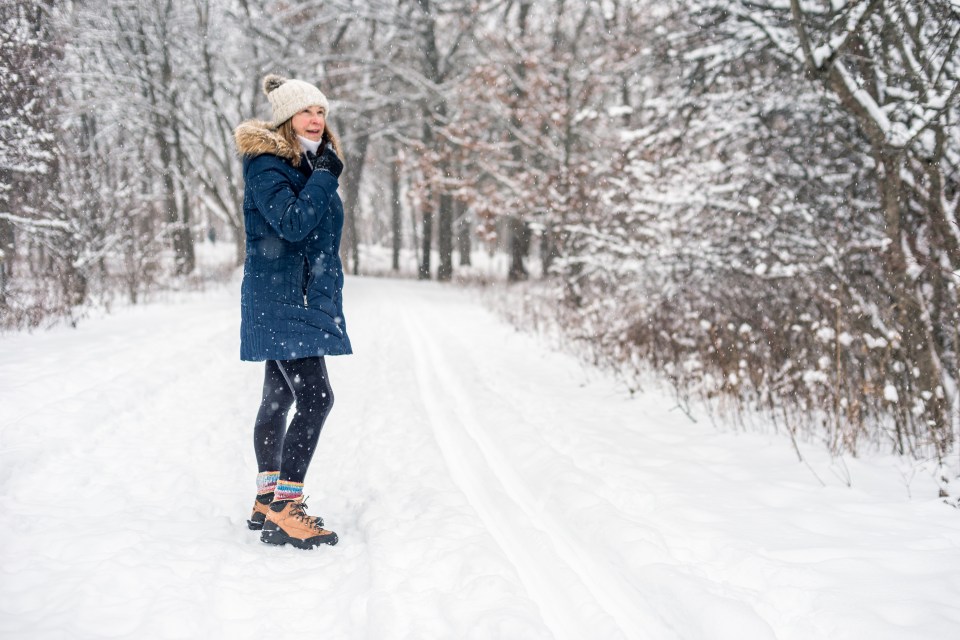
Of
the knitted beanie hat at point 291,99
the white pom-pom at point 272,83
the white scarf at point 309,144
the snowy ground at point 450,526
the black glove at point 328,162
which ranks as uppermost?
the white pom-pom at point 272,83

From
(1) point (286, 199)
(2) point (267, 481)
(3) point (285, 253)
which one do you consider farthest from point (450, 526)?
(1) point (286, 199)

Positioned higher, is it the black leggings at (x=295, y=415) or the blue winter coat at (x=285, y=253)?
the blue winter coat at (x=285, y=253)

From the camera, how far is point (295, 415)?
264cm

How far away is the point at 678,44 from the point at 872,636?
6.28 metres

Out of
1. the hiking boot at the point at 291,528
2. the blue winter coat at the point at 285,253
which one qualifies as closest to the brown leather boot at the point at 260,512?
the hiking boot at the point at 291,528

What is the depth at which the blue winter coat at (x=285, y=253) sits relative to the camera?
95.7 inches

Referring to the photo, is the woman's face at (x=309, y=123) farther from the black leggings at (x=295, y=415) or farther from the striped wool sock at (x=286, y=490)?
the striped wool sock at (x=286, y=490)

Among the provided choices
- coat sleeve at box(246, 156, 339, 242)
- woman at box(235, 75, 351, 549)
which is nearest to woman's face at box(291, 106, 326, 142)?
woman at box(235, 75, 351, 549)

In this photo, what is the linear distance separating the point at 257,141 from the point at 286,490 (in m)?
1.66

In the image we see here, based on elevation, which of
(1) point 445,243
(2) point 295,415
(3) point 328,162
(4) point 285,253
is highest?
(1) point 445,243

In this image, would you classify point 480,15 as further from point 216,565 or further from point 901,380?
point 216,565

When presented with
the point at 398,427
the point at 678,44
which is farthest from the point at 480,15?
the point at 398,427

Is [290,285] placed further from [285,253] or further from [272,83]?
[272,83]

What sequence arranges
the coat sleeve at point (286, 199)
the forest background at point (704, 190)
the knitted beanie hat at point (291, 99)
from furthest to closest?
the forest background at point (704, 190) → the knitted beanie hat at point (291, 99) → the coat sleeve at point (286, 199)
